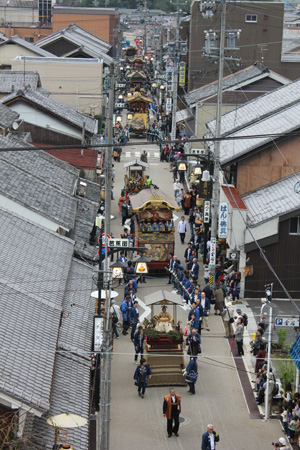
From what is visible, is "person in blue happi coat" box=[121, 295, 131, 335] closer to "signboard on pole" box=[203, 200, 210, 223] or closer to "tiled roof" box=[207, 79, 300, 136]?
"signboard on pole" box=[203, 200, 210, 223]

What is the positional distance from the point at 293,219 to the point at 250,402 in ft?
32.6

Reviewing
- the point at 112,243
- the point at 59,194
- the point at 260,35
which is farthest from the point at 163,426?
the point at 260,35

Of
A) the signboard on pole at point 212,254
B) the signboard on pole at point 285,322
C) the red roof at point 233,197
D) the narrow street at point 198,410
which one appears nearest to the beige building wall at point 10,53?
the red roof at point 233,197

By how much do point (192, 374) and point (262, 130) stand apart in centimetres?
1740

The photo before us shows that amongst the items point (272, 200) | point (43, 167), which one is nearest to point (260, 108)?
point (272, 200)

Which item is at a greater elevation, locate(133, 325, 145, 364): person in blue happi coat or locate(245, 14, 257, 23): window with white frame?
locate(245, 14, 257, 23): window with white frame

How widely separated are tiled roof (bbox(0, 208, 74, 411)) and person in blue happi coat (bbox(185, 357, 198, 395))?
13.4ft

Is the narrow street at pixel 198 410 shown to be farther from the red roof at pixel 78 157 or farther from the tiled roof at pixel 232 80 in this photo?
the tiled roof at pixel 232 80

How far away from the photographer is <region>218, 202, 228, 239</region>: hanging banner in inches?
1282

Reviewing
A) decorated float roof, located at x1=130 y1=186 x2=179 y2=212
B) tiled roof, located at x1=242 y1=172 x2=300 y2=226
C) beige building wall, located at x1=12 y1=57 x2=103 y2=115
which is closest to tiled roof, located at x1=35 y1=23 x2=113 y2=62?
beige building wall, located at x1=12 y1=57 x2=103 y2=115

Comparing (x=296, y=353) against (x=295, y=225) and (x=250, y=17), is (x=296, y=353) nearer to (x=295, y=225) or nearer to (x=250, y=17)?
(x=295, y=225)

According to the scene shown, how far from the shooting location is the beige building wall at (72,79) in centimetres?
6850

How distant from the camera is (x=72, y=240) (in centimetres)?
2714

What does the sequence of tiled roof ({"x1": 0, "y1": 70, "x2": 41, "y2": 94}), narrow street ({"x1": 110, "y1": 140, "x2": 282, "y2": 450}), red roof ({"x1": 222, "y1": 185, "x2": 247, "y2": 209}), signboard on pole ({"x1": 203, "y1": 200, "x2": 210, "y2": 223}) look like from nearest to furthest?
1. narrow street ({"x1": 110, "y1": 140, "x2": 282, "y2": 450})
2. red roof ({"x1": 222, "y1": 185, "x2": 247, "y2": 209})
3. signboard on pole ({"x1": 203, "y1": 200, "x2": 210, "y2": 223})
4. tiled roof ({"x1": 0, "y1": 70, "x2": 41, "y2": 94})
